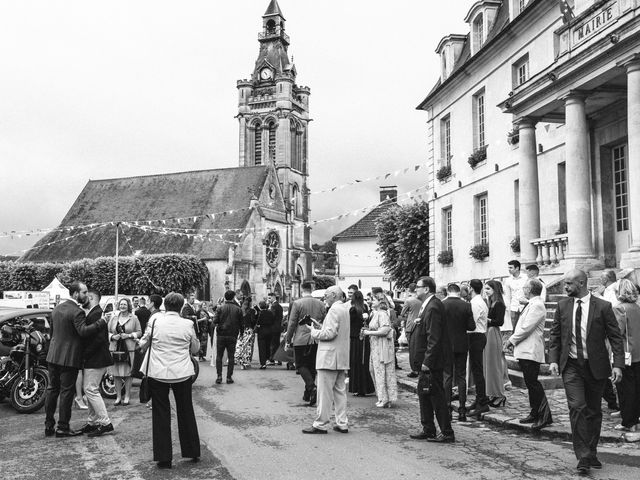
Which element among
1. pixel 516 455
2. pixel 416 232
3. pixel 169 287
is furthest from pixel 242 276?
pixel 516 455

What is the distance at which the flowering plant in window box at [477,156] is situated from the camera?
1950 cm

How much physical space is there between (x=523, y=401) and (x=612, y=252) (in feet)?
21.0

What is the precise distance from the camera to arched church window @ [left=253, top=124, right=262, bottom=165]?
2817 inches

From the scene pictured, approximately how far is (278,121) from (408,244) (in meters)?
47.7

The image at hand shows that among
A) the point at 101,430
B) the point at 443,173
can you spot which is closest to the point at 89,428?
the point at 101,430

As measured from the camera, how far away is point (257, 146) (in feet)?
237

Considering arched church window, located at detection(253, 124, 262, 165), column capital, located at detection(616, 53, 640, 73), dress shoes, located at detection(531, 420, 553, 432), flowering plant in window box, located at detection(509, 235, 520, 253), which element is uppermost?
arched church window, located at detection(253, 124, 262, 165)

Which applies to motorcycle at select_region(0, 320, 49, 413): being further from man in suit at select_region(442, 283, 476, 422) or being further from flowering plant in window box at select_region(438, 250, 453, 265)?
flowering plant in window box at select_region(438, 250, 453, 265)

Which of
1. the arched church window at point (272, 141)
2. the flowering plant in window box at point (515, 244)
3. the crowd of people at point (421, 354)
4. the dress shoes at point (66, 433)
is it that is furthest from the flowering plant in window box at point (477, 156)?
the arched church window at point (272, 141)

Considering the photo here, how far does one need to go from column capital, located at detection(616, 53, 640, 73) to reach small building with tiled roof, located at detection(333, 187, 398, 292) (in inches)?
1734

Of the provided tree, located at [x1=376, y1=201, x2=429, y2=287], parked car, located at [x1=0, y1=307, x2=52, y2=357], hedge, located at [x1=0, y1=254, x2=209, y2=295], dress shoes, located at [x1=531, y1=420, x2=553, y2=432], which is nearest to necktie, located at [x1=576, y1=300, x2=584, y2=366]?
dress shoes, located at [x1=531, y1=420, x2=553, y2=432]

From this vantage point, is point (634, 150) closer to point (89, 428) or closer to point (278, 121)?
point (89, 428)

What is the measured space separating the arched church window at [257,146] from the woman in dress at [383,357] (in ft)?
205

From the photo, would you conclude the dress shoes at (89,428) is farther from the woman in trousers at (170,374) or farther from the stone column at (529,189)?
the stone column at (529,189)
